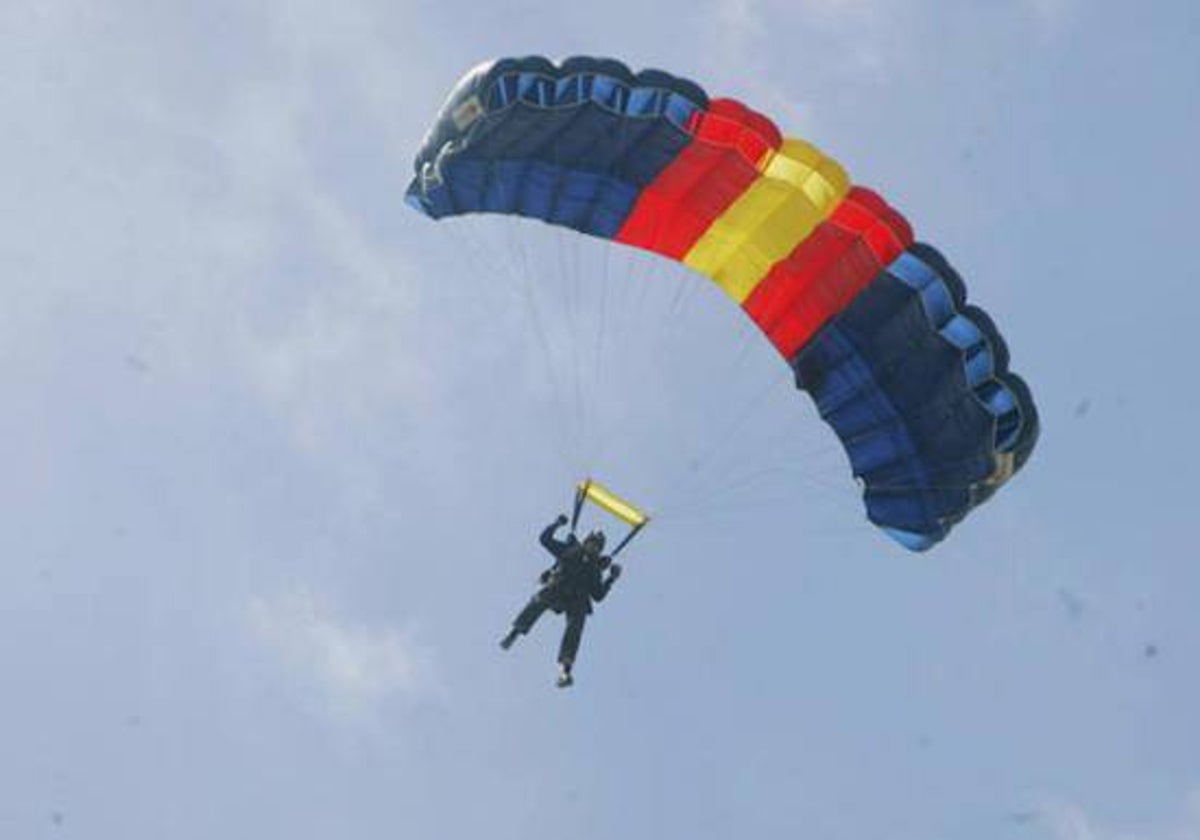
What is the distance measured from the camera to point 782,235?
3002 cm

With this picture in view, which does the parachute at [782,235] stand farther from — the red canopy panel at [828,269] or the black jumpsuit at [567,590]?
the black jumpsuit at [567,590]

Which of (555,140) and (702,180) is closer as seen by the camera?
(555,140)

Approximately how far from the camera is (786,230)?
2992 cm

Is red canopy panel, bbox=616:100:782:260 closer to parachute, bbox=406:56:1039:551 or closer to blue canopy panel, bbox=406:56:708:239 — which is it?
parachute, bbox=406:56:1039:551

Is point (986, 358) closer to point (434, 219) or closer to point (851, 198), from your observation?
point (851, 198)

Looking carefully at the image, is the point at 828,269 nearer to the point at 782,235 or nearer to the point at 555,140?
the point at 782,235

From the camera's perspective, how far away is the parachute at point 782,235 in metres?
29.3

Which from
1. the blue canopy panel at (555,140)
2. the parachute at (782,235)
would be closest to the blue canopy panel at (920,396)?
the parachute at (782,235)

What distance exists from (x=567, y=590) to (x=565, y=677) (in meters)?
1.13

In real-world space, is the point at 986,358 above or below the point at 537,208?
below

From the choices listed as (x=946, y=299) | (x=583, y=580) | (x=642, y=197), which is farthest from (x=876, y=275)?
(x=583, y=580)

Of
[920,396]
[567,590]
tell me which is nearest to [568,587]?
[567,590]

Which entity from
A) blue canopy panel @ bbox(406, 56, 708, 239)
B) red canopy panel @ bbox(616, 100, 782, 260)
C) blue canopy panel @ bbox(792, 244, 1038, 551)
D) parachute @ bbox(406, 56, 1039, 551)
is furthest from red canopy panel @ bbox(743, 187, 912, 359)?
blue canopy panel @ bbox(406, 56, 708, 239)

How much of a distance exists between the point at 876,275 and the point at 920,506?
3222 mm
